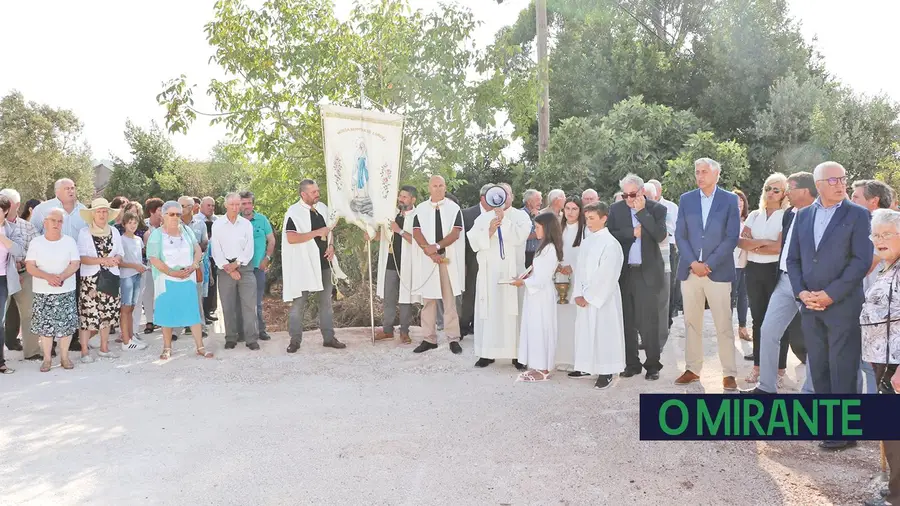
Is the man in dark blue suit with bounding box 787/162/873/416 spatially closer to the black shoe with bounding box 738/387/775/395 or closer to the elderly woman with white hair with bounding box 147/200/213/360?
the black shoe with bounding box 738/387/775/395

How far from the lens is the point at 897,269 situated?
4.21 m

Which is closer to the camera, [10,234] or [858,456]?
[858,456]

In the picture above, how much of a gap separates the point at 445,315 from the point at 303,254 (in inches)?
73.4

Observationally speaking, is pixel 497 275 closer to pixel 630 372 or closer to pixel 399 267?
pixel 630 372

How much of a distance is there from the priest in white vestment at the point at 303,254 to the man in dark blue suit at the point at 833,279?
5.42 meters

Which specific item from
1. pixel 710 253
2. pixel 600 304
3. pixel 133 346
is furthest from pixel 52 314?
pixel 710 253

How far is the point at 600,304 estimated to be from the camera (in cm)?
669

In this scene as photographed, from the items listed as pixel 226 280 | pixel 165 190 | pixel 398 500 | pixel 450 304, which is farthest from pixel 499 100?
pixel 165 190

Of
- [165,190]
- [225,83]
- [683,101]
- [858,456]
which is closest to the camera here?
[858,456]

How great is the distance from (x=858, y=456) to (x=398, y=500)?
123 inches

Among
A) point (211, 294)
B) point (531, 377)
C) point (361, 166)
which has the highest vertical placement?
point (361, 166)

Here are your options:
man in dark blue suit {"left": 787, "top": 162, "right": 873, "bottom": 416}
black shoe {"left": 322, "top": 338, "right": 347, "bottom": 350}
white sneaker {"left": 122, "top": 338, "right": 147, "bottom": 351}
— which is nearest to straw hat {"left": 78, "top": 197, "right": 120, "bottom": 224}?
white sneaker {"left": 122, "top": 338, "right": 147, "bottom": 351}

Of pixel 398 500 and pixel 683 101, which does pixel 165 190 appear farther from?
pixel 398 500

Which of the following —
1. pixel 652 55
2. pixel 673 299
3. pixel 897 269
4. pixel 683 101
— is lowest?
pixel 673 299
